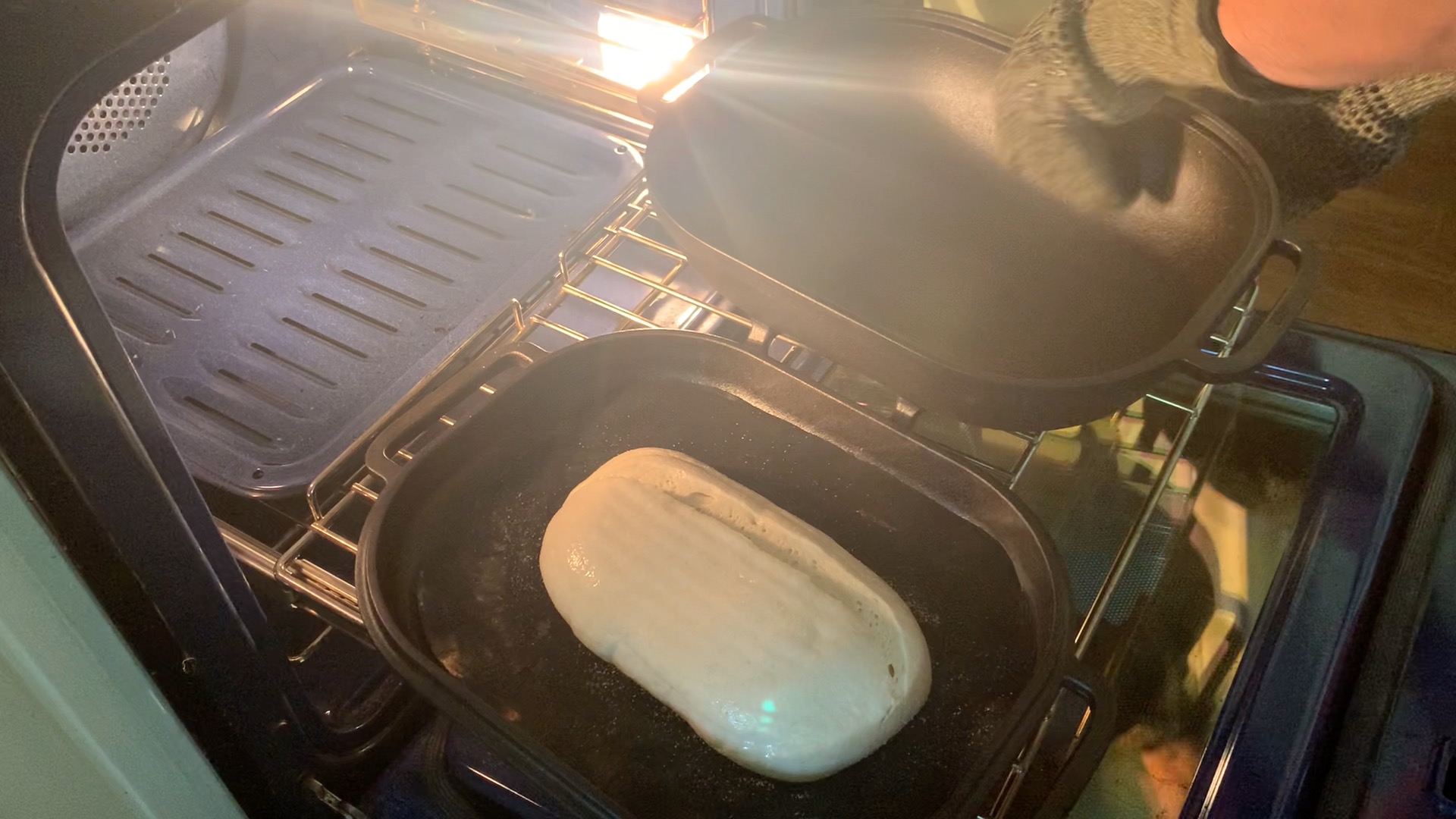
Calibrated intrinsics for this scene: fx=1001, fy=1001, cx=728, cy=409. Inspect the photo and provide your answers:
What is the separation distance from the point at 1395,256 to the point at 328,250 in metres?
1.01

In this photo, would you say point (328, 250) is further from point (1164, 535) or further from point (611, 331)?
point (1164, 535)

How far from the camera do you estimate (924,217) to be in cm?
82

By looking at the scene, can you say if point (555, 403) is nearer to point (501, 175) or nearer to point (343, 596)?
point (343, 596)

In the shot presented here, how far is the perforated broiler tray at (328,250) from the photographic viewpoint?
0.73 metres

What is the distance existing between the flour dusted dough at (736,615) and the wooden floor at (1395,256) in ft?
2.21

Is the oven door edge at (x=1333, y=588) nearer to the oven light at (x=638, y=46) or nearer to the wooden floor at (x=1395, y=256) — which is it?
the wooden floor at (x=1395, y=256)

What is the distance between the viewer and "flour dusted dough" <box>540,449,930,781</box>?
55 centimetres

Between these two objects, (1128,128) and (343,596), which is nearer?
(343,596)

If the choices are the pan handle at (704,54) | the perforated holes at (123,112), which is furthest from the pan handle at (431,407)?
the perforated holes at (123,112)

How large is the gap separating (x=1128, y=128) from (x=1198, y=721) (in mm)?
421

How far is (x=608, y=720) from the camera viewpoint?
0.57m

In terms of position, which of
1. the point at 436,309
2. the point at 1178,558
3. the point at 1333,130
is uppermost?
the point at 1333,130

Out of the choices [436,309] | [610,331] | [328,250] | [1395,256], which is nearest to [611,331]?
[610,331]

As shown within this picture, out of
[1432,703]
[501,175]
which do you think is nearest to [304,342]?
[501,175]
